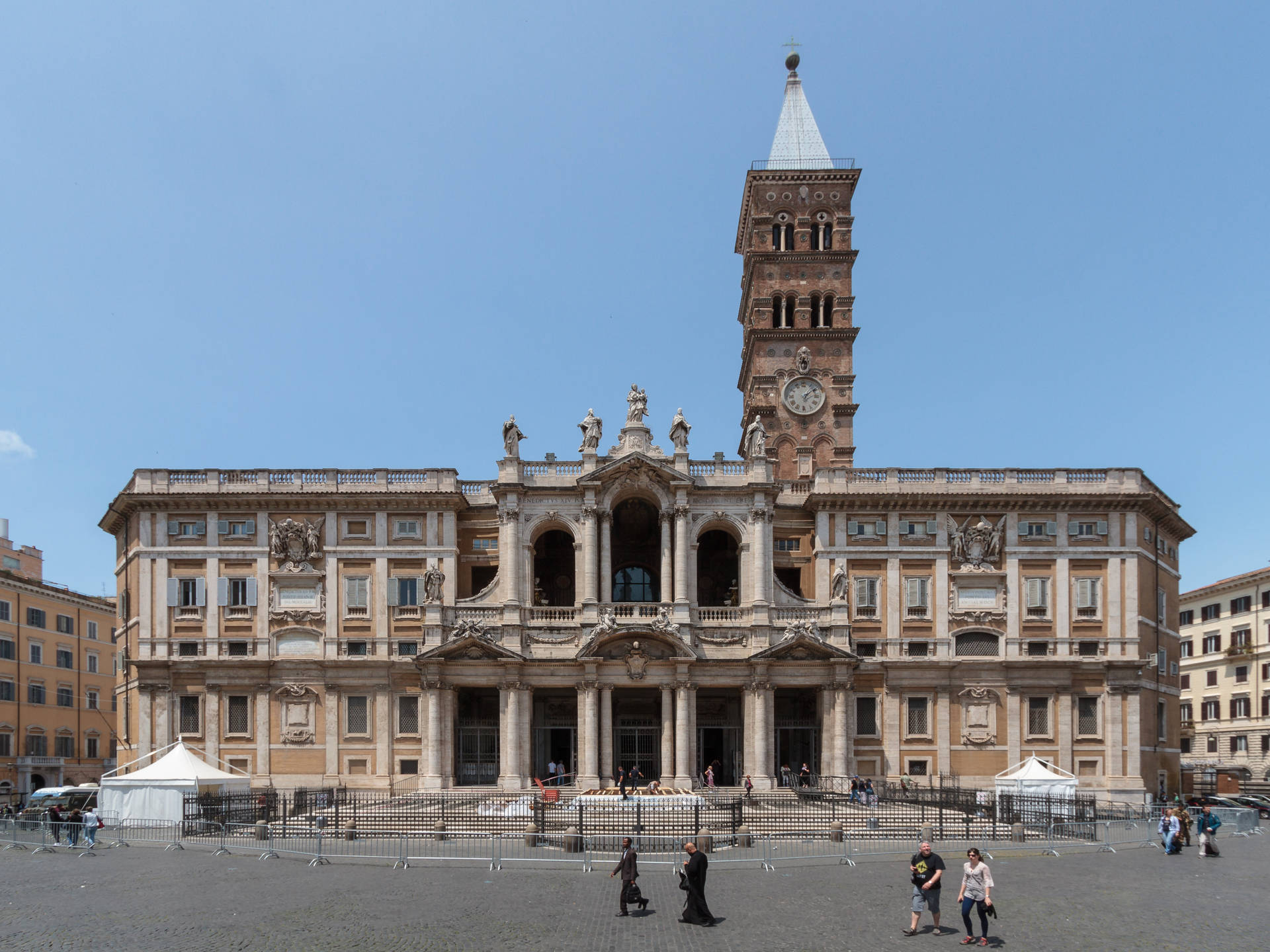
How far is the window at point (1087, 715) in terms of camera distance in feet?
181

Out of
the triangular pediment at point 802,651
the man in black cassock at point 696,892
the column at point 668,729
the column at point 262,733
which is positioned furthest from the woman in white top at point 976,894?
the column at point 262,733

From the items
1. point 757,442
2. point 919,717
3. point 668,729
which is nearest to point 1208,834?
point 919,717

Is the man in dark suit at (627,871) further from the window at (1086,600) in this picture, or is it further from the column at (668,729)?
the window at (1086,600)

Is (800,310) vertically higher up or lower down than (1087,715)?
higher up

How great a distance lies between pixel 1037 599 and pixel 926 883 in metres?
38.0

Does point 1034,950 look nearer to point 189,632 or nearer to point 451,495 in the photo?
point 451,495

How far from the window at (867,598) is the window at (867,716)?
4.20 metres

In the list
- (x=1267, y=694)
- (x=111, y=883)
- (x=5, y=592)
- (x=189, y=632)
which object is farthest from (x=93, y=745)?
(x=1267, y=694)

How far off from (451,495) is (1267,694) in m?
56.9

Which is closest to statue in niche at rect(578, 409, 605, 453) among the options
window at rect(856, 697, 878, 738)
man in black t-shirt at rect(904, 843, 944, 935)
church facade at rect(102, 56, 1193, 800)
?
church facade at rect(102, 56, 1193, 800)

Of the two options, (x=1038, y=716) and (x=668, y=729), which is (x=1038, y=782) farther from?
(x=668, y=729)

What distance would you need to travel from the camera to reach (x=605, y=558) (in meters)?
55.1

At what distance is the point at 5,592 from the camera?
71.2 m

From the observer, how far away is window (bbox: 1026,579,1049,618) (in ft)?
184
